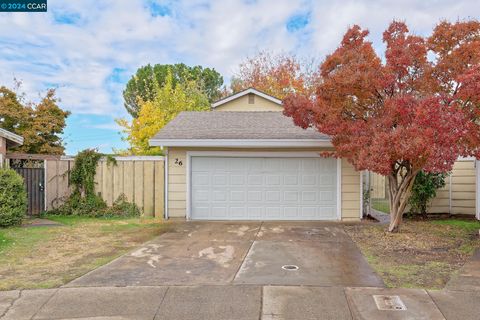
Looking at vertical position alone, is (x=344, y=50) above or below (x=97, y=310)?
above

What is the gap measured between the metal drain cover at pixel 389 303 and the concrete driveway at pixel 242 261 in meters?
0.47

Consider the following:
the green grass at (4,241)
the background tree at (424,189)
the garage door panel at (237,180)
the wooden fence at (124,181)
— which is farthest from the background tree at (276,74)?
the green grass at (4,241)

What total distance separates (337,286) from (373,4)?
927 centimetres

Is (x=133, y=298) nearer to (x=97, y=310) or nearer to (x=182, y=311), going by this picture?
(x=97, y=310)

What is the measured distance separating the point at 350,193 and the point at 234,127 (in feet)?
13.7

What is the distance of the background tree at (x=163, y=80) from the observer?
103 feet

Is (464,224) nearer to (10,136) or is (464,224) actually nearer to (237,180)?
(237,180)

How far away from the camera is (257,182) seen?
12.3m

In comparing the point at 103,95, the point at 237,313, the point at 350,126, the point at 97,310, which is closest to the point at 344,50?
the point at 350,126

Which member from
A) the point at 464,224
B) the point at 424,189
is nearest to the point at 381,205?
the point at 424,189

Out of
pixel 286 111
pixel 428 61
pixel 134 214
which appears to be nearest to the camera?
pixel 428 61

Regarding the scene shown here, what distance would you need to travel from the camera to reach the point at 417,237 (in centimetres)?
916

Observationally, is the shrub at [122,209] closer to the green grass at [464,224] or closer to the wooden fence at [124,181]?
the wooden fence at [124,181]

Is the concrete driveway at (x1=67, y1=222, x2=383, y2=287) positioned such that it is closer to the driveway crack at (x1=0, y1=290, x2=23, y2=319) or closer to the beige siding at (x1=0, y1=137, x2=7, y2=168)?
the driveway crack at (x1=0, y1=290, x2=23, y2=319)
